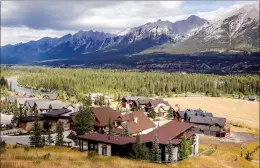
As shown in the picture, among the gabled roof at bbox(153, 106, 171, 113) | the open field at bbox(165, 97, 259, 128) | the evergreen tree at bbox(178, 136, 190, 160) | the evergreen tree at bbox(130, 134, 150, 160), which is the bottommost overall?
the open field at bbox(165, 97, 259, 128)

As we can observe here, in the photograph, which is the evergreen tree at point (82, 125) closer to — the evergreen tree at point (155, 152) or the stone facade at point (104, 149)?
the stone facade at point (104, 149)

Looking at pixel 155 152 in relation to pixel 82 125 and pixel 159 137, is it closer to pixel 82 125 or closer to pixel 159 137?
pixel 159 137

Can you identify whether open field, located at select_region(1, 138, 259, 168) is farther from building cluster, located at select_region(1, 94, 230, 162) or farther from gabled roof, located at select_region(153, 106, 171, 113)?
gabled roof, located at select_region(153, 106, 171, 113)

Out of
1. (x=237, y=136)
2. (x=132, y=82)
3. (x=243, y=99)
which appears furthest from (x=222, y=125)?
(x=132, y=82)

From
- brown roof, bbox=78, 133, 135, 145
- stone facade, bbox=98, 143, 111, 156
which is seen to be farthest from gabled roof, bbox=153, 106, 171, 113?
stone facade, bbox=98, 143, 111, 156

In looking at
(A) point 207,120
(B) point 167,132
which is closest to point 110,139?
(B) point 167,132

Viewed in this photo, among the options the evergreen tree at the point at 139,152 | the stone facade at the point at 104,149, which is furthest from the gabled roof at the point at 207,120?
the evergreen tree at the point at 139,152
